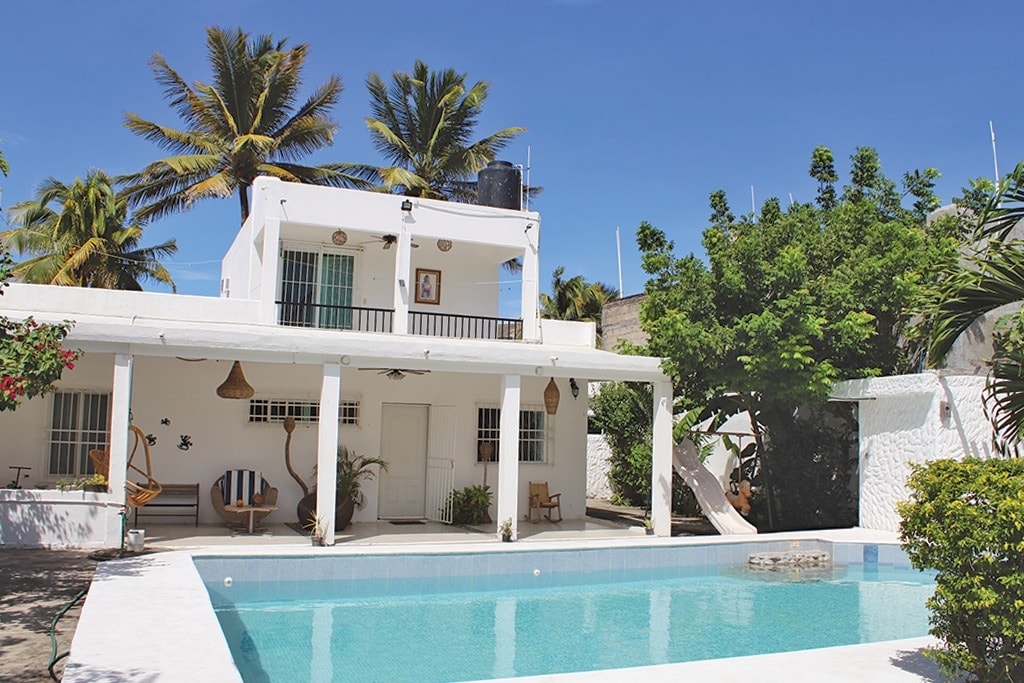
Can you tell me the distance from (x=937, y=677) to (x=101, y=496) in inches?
417

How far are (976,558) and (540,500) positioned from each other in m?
12.8

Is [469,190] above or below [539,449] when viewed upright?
above

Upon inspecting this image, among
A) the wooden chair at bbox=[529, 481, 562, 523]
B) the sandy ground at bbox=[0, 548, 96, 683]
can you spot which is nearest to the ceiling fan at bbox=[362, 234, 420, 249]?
the wooden chair at bbox=[529, 481, 562, 523]

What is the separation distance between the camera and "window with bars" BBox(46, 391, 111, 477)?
1567cm

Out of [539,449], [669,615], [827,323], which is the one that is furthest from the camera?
[539,449]

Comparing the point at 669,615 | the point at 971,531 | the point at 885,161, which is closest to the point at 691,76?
the point at 885,161

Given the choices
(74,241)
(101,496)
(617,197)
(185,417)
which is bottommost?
(101,496)

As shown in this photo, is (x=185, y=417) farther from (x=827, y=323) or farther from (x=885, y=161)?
(x=885, y=161)

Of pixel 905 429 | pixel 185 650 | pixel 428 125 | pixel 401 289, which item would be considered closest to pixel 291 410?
pixel 401 289

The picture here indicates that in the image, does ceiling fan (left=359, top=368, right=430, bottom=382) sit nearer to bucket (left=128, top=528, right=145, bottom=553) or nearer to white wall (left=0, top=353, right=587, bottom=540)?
white wall (left=0, top=353, right=587, bottom=540)

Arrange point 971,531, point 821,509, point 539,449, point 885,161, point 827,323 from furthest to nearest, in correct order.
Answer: point 885,161
point 539,449
point 821,509
point 827,323
point 971,531

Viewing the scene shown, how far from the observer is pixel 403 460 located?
18141 millimetres

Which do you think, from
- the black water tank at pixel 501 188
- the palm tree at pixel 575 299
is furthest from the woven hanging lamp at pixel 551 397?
the palm tree at pixel 575 299

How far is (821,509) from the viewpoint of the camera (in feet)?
57.4
